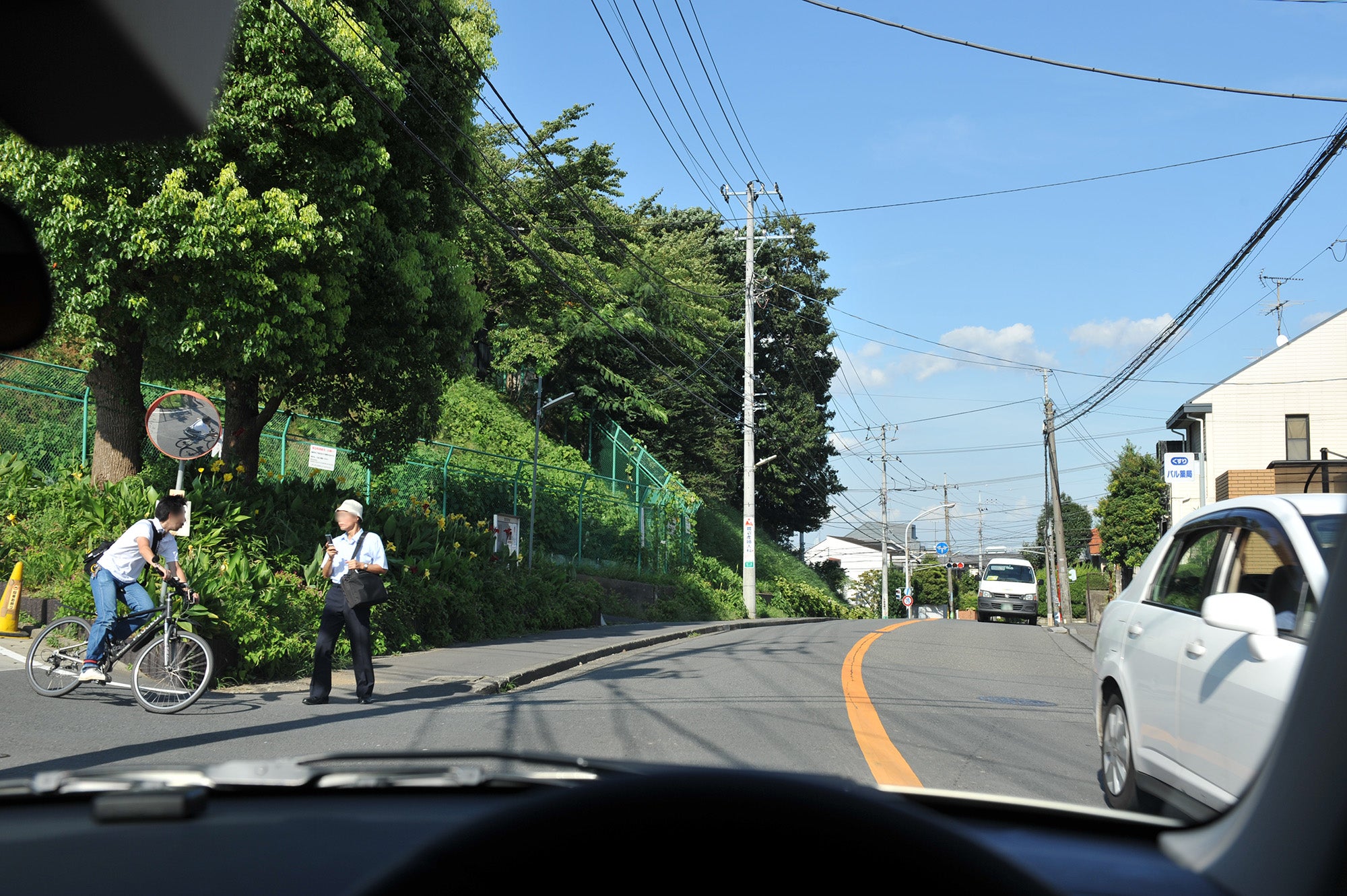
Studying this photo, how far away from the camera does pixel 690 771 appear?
1276mm

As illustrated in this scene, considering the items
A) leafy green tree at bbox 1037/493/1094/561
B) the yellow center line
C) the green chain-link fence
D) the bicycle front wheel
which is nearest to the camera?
the yellow center line

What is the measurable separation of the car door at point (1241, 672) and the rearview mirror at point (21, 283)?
4.21m

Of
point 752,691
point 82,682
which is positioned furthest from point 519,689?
point 82,682

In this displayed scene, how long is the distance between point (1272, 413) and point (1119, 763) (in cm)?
3382

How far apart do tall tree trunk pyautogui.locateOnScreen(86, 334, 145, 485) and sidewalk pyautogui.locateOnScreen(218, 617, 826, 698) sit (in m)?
4.41

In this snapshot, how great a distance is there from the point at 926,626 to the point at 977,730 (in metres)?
15.5

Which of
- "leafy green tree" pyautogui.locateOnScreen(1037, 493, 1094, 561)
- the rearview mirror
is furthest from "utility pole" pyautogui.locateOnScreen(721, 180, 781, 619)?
"leafy green tree" pyautogui.locateOnScreen(1037, 493, 1094, 561)

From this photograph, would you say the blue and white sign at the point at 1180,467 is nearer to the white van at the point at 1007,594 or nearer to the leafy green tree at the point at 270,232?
the white van at the point at 1007,594

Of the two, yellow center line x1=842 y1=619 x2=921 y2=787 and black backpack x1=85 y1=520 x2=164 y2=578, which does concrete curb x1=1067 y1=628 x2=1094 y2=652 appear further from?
black backpack x1=85 y1=520 x2=164 y2=578

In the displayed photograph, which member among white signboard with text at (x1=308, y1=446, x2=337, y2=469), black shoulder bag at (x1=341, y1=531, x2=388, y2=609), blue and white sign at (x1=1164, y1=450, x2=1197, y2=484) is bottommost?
black shoulder bag at (x1=341, y1=531, x2=388, y2=609)

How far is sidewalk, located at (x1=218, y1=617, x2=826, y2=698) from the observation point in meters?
11.1

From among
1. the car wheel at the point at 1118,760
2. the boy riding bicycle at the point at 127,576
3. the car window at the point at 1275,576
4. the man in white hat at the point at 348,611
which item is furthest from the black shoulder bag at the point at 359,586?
the car window at the point at 1275,576

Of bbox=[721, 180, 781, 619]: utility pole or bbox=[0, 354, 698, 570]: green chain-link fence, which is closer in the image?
bbox=[0, 354, 698, 570]: green chain-link fence

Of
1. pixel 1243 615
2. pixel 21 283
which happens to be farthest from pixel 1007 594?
pixel 21 283
